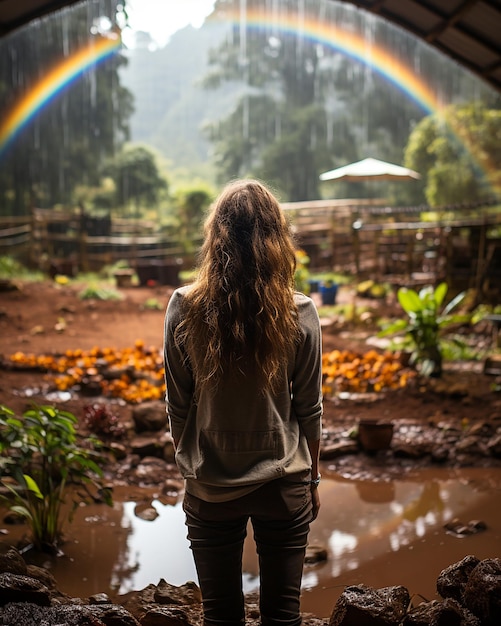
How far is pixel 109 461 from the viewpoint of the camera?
422cm

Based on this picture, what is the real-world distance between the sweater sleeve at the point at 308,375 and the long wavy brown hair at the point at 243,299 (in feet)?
0.13

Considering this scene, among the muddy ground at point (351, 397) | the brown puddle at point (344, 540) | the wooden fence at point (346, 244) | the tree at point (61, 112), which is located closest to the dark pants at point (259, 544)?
the brown puddle at point (344, 540)

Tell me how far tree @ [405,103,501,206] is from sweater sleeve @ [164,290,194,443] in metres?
16.3

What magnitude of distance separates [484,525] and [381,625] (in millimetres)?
1547

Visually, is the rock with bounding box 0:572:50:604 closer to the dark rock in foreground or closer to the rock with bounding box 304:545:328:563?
the dark rock in foreground

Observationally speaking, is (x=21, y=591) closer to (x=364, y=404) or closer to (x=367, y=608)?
(x=367, y=608)

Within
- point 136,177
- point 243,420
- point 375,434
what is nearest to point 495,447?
point 375,434

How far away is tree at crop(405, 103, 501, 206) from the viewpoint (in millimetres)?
16844

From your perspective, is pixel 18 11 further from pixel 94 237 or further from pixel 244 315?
pixel 94 237

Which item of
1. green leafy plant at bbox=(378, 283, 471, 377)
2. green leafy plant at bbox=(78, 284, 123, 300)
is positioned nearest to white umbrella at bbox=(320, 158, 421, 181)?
green leafy plant at bbox=(78, 284, 123, 300)

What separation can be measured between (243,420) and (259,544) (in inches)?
12.5

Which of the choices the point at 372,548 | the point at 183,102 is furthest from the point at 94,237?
the point at 183,102

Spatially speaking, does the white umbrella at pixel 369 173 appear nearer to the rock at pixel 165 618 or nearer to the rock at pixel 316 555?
the rock at pixel 316 555

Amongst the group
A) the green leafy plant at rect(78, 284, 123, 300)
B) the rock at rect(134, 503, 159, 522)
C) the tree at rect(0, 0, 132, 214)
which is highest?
the tree at rect(0, 0, 132, 214)
